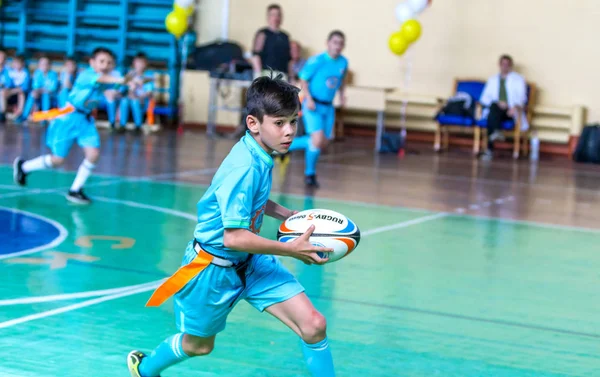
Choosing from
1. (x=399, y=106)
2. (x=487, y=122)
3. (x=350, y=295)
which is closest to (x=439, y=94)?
(x=399, y=106)

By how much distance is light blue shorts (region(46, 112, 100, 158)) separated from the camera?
→ 30.7ft

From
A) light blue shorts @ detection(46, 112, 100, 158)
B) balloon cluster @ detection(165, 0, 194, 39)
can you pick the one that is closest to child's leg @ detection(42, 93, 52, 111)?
balloon cluster @ detection(165, 0, 194, 39)

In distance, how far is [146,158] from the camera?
13820mm

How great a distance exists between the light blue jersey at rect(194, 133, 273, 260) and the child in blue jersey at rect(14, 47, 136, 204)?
554cm

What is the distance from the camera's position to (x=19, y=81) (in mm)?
19594

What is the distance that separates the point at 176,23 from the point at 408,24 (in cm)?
502

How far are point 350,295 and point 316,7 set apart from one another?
15127 mm

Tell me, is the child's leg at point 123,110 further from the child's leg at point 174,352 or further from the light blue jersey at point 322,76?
the child's leg at point 174,352

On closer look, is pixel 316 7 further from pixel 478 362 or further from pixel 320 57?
pixel 478 362

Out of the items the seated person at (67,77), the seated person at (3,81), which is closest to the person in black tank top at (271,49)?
the seated person at (67,77)

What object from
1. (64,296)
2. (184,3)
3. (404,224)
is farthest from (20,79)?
(64,296)

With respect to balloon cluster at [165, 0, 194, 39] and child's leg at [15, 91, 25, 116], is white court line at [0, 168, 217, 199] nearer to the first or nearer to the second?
balloon cluster at [165, 0, 194, 39]

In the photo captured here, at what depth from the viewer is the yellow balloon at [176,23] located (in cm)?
1902

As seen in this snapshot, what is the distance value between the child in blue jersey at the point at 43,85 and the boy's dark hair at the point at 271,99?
653 inches
